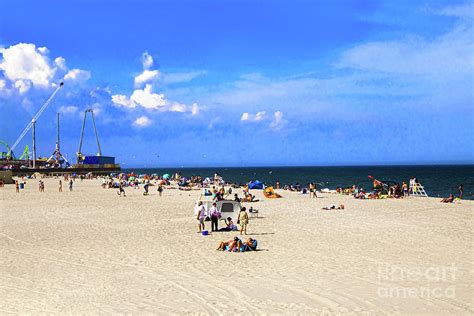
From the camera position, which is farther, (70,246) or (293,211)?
(293,211)

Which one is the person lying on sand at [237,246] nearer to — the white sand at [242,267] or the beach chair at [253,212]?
the white sand at [242,267]

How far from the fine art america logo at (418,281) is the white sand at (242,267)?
2 centimetres

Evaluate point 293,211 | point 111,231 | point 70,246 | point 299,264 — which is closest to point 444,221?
point 293,211

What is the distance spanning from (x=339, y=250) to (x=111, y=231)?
8447 mm

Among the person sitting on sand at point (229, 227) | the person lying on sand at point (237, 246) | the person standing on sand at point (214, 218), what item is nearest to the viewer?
the person lying on sand at point (237, 246)

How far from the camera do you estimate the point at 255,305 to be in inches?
292

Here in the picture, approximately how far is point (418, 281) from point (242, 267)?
3796 mm

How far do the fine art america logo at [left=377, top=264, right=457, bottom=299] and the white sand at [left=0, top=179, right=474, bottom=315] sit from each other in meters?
0.02

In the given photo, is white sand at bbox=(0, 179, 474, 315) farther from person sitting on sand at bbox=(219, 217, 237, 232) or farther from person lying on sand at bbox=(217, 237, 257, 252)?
person sitting on sand at bbox=(219, 217, 237, 232)

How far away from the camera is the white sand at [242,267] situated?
7.55m

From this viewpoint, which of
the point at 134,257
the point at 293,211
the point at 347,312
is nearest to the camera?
the point at 347,312

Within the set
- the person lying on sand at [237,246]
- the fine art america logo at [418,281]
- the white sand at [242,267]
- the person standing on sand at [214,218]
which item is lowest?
the fine art america logo at [418,281]

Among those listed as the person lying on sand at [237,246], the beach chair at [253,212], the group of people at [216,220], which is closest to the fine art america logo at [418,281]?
the person lying on sand at [237,246]

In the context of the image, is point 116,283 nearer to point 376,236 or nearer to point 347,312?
point 347,312
